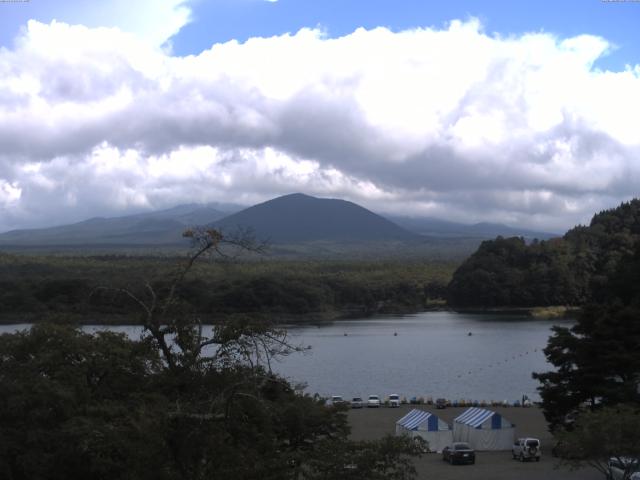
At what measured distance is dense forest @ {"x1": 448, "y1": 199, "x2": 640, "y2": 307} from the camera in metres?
72.9

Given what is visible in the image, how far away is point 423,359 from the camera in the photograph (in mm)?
42312

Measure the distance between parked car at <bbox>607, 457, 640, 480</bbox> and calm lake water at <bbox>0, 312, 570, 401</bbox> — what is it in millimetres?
9551

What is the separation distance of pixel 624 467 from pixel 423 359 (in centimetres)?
3095

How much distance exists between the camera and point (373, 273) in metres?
92.1

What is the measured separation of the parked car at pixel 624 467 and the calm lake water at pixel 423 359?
9551 millimetres

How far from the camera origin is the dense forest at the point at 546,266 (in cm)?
7288

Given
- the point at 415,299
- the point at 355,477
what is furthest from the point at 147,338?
the point at 415,299

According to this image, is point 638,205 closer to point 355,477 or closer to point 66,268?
point 66,268

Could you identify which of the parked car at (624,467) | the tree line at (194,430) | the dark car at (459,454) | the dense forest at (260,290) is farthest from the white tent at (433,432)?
the dense forest at (260,290)

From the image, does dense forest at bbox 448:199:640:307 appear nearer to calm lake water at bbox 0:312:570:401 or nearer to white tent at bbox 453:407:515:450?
calm lake water at bbox 0:312:570:401

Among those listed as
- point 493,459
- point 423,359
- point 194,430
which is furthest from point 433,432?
point 423,359

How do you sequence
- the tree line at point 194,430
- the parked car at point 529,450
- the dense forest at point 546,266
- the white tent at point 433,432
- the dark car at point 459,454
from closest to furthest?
the tree line at point 194,430
the dark car at point 459,454
the parked car at point 529,450
the white tent at point 433,432
the dense forest at point 546,266

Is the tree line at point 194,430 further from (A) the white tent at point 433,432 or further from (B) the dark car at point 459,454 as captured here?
(A) the white tent at point 433,432

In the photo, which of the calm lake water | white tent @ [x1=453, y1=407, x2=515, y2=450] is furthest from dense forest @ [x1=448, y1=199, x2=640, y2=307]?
white tent @ [x1=453, y1=407, x2=515, y2=450]
